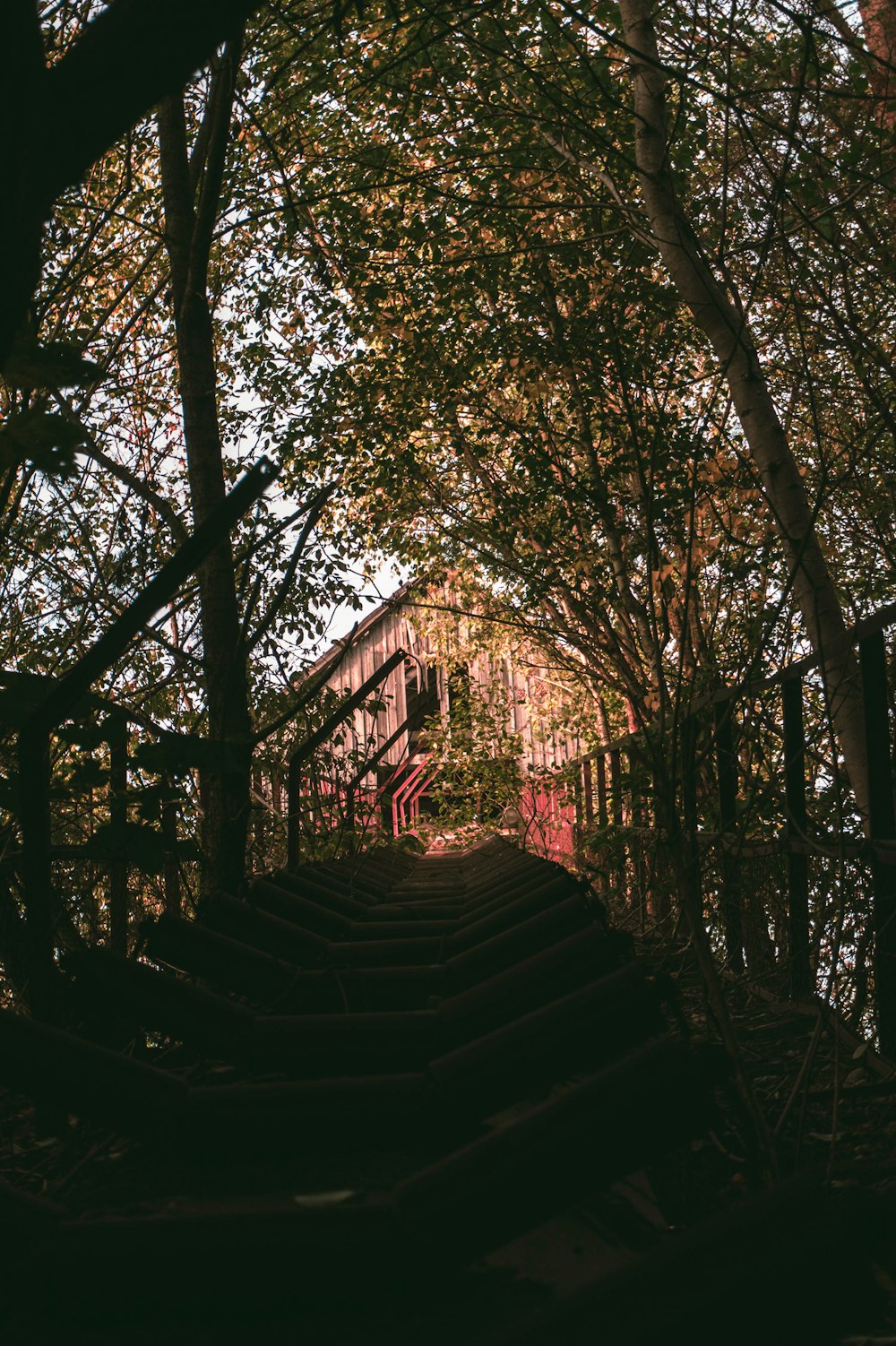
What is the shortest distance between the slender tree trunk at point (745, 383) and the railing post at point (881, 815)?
99 cm

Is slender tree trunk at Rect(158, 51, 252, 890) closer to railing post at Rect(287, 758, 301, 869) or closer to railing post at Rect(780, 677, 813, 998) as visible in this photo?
railing post at Rect(287, 758, 301, 869)

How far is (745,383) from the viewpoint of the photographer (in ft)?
14.5

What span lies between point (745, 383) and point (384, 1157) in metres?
3.63

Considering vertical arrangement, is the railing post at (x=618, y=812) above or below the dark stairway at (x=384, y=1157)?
above

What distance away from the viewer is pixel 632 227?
531 centimetres

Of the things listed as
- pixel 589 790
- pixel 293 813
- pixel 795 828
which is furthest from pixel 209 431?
pixel 589 790

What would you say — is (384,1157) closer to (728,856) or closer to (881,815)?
(881,815)

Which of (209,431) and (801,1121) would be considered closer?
(801,1121)

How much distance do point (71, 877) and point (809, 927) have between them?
9.02 feet

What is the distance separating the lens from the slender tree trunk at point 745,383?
4.09 metres

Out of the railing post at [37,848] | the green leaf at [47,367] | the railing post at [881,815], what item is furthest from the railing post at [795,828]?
the green leaf at [47,367]

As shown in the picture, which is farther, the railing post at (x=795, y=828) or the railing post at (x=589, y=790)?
the railing post at (x=589, y=790)

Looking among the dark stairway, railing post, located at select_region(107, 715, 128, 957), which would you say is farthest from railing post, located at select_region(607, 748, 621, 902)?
the dark stairway

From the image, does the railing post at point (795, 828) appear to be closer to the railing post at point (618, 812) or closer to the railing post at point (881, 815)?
the railing post at point (881, 815)
